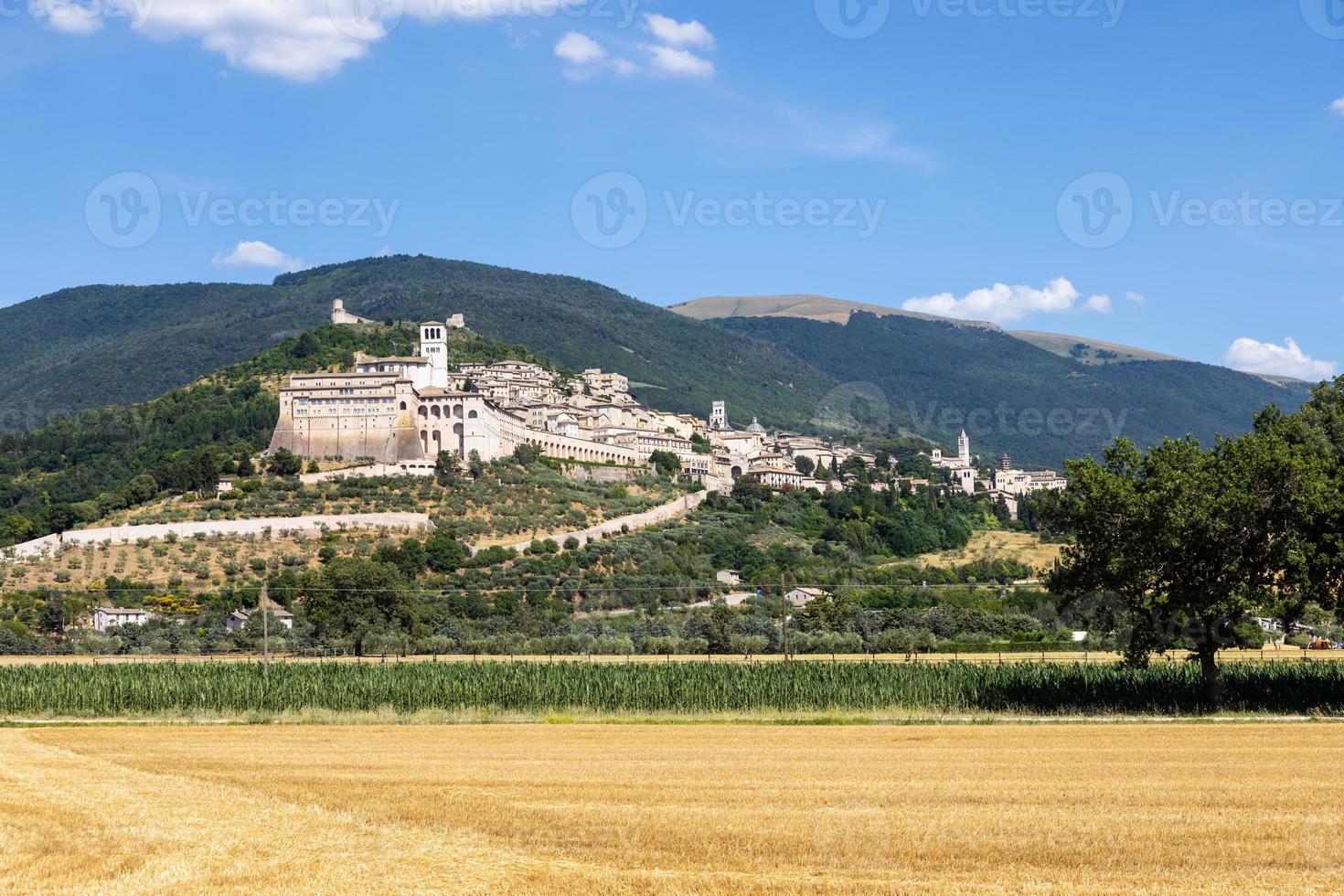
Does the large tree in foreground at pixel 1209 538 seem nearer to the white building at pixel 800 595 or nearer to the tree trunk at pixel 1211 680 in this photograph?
the tree trunk at pixel 1211 680

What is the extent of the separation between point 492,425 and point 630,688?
87470 millimetres

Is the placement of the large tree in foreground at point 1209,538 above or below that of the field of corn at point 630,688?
above

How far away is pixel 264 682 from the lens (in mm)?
41531

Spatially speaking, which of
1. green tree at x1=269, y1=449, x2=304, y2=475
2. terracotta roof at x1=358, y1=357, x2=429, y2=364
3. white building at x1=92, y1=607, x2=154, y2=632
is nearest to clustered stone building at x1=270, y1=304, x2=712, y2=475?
terracotta roof at x1=358, y1=357, x2=429, y2=364

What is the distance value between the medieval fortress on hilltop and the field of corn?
74.5 metres

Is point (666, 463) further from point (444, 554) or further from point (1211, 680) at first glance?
point (1211, 680)

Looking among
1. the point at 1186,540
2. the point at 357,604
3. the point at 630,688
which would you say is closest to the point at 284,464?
the point at 357,604

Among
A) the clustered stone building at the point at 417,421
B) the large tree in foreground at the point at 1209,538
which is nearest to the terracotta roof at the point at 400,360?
the clustered stone building at the point at 417,421

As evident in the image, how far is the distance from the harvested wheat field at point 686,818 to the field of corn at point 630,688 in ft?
38.3

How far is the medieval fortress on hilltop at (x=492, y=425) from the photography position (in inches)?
4828

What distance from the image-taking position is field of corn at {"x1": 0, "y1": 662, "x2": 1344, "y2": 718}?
38.2 m

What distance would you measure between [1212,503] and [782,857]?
2506cm

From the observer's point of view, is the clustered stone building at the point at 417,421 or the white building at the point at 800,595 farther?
the clustered stone building at the point at 417,421

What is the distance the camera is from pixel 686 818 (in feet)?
52.3
